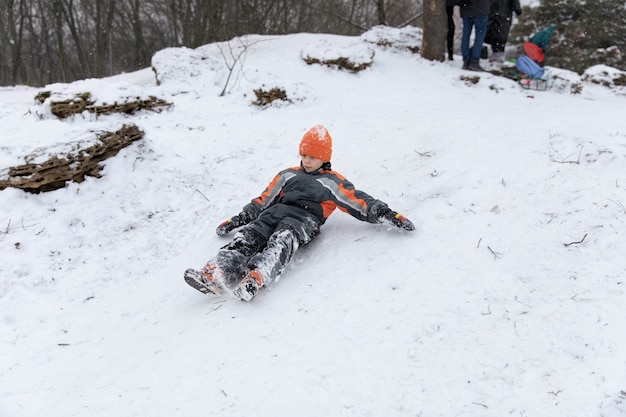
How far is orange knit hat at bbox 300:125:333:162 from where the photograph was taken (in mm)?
3918

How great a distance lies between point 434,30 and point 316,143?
670 cm

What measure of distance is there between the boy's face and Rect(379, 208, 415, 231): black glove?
0.84 metres

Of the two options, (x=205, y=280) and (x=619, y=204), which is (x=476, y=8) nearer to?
(x=619, y=204)

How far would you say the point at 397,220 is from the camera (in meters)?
3.47

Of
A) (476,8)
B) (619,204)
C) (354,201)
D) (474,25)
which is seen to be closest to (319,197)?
(354,201)

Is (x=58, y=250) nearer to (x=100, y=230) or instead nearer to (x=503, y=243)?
(x=100, y=230)

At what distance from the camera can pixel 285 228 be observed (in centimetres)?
359

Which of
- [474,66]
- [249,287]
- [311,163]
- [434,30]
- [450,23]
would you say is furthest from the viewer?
[450,23]

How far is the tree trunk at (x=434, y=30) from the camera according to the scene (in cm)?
895

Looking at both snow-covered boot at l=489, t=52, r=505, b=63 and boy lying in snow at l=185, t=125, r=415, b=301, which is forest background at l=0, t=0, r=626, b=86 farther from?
boy lying in snow at l=185, t=125, r=415, b=301

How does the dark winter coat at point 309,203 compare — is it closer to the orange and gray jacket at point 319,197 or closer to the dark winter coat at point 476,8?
the orange and gray jacket at point 319,197

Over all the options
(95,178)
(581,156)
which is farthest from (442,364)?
(95,178)

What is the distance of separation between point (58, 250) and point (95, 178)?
3.22ft

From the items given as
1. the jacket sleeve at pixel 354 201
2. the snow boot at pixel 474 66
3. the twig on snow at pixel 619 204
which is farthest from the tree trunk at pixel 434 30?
the twig on snow at pixel 619 204
